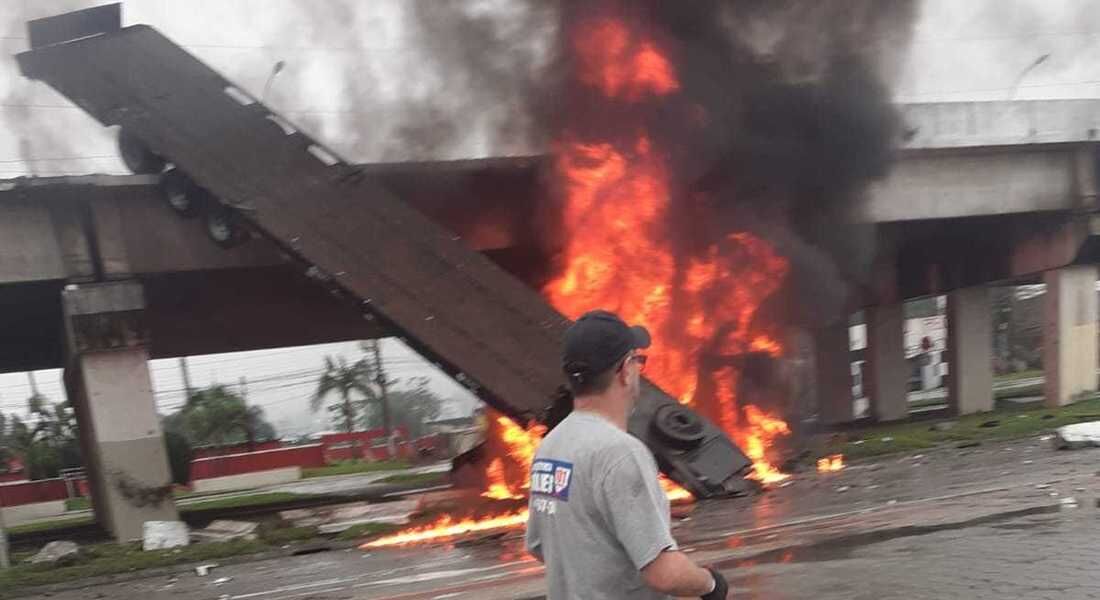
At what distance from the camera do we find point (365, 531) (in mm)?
13125

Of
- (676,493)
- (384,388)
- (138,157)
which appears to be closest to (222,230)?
(138,157)

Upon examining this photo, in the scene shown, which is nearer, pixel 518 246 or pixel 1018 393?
pixel 518 246

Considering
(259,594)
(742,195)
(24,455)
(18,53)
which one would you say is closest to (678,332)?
(742,195)

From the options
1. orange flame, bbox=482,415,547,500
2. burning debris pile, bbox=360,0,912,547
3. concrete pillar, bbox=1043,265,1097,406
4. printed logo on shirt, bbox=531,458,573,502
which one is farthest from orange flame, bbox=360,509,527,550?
concrete pillar, bbox=1043,265,1097,406

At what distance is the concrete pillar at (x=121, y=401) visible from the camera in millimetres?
13969

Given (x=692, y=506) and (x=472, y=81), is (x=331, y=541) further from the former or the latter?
(x=472, y=81)

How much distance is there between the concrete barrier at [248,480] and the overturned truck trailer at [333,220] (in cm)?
2366

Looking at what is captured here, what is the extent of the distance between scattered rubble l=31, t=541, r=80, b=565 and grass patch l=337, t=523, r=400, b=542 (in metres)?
3.47

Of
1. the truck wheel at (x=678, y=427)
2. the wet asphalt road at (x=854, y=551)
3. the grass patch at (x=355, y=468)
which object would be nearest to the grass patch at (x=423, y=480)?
the grass patch at (x=355, y=468)

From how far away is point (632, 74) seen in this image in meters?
15.5

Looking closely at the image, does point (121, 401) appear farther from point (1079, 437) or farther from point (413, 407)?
point (413, 407)

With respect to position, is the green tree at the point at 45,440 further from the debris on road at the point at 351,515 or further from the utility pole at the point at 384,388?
the debris on road at the point at 351,515

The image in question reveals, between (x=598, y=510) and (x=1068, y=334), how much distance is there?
22.2m

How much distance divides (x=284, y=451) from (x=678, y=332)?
87.1ft
